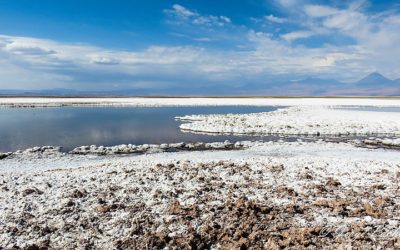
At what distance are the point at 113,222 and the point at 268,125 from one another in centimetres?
2220

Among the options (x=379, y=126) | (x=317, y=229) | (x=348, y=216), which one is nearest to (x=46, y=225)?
(x=317, y=229)

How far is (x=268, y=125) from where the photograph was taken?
1179 inches

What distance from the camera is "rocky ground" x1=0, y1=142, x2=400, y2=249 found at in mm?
8203

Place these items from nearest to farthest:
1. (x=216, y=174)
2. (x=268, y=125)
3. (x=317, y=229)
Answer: (x=317, y=229) → (x=216, y=174) → (x=268, y=125)

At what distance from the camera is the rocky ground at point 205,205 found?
8203 millimetres

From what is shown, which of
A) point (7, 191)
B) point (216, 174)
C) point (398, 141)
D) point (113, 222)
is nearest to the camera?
point (113, 222)

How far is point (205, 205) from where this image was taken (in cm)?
1008

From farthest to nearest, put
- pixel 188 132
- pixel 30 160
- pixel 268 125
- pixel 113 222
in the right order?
pixel 268 125 → pixel 188 132 → pixel 30 160 → pixel 113 222

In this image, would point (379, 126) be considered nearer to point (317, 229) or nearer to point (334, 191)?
point (334, 191)

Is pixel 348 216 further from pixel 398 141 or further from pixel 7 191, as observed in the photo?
pixel 398 141

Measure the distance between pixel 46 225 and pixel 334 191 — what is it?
25.7 ft

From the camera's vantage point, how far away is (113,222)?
29.7 ft

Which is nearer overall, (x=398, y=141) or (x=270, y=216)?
(x=270, y=216)

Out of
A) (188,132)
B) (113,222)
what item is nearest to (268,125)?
(188,132)
